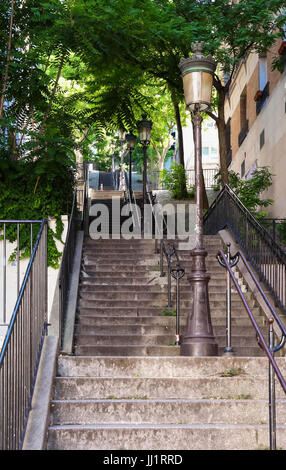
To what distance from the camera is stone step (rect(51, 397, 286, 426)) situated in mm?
5957

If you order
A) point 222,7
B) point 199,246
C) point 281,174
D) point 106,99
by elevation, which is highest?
point 222,7

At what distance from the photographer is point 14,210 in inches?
522

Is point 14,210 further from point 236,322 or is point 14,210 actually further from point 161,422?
point 161,422

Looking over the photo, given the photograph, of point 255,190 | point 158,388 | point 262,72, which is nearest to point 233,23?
point 255,190

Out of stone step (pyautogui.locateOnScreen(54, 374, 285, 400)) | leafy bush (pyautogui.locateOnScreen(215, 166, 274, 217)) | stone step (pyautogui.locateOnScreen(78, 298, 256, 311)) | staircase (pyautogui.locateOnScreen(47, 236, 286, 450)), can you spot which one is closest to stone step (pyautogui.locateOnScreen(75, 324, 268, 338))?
staircase (pyautogui.locateOnScreen(47, 236, 286, 450))

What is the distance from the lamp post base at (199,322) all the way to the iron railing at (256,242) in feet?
6.30

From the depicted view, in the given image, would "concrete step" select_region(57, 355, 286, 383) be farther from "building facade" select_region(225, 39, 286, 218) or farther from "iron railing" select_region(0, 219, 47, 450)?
"building facade" select_region(225, 39, 286, 218)

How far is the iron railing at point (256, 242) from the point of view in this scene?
10500 mm

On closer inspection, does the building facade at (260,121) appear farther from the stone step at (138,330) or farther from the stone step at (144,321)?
the stone step at (138,330)

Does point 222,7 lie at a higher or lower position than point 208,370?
higher

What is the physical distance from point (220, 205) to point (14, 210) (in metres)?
5.08

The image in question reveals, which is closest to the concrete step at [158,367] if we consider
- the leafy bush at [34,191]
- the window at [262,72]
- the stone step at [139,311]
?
the stone step at [139,311]

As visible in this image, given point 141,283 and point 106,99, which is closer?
point 141,283
